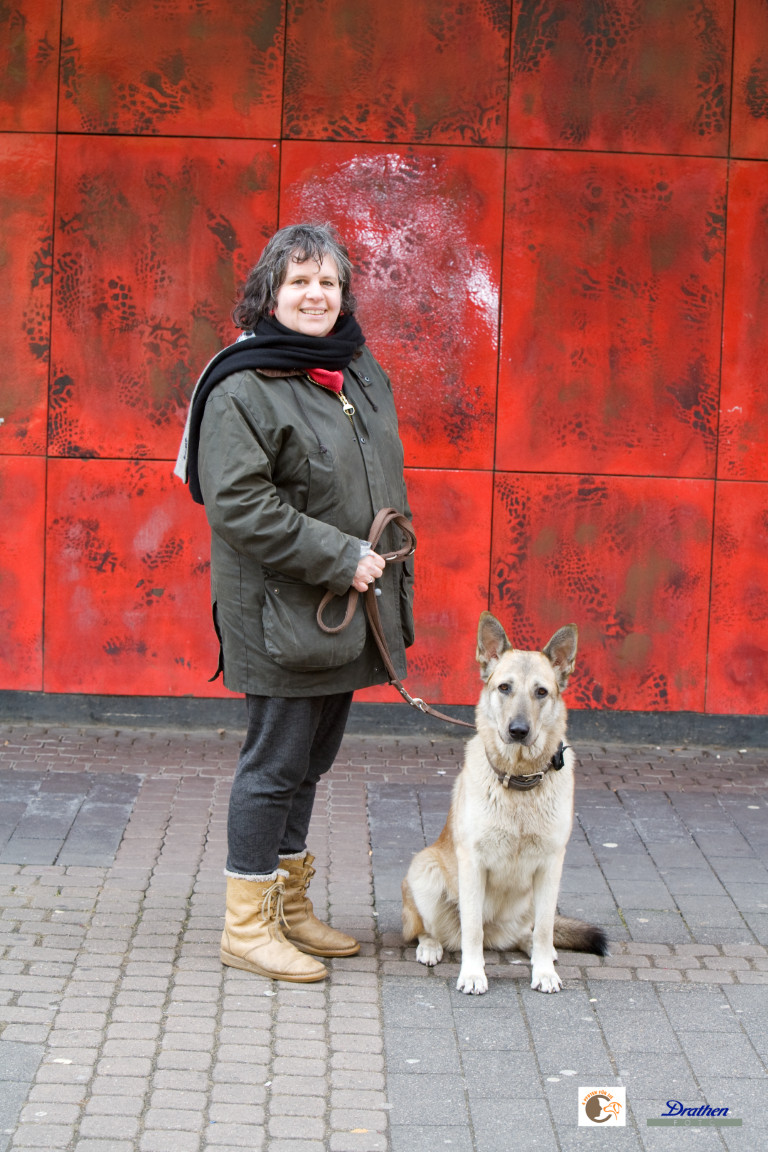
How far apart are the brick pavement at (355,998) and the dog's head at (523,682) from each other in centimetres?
91

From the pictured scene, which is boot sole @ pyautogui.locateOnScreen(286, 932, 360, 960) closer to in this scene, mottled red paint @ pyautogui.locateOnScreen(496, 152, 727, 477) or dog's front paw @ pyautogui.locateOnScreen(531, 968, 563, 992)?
dog's front paw @ pyautogui.locateOnScreen(531, 968, 563, 992)

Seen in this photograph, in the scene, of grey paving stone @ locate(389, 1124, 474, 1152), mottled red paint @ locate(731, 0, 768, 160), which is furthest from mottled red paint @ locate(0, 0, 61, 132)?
grey paving stone @ locate(389, 1124, 474, 1152)

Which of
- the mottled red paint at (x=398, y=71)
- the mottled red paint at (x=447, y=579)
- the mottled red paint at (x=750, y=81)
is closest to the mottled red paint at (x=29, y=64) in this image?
the mottled red paint at (x=398, y=71)

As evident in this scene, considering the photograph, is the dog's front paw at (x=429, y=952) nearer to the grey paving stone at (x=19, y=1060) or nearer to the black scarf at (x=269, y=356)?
the grey paving stone at (x=19, y=1060)

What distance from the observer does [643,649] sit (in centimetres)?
742

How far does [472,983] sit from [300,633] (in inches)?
52.3

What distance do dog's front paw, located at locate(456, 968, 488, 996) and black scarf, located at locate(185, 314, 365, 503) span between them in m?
1.86

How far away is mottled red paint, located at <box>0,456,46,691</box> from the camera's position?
7.34 metres

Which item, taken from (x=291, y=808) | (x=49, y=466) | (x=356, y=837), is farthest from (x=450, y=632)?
(x=291, y=808)

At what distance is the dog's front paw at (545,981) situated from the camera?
4184 millimetres

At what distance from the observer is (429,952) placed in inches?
173

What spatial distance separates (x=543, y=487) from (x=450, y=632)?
103cm

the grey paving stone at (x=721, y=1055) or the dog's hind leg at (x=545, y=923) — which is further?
the dog's hind leg at (x=545, y=923)

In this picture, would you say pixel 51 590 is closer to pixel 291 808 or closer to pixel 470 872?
pixel 291 808
